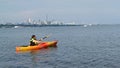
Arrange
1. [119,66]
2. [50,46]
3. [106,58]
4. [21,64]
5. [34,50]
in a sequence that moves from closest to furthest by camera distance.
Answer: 1. [119,66]
2. [21,64]
3. [106,58]
4. [34,50]
5. [50,46]

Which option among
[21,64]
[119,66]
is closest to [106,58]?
[119,66]

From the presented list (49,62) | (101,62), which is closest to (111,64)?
(101,62)

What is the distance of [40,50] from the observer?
3906cm

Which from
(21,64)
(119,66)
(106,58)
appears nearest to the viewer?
(119,66)

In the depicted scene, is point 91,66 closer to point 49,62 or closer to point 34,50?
point 49,62

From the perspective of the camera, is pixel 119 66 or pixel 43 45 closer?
pixel 119 66

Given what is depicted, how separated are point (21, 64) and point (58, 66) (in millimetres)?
3677

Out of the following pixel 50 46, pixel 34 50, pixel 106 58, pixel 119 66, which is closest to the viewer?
pixel 119 66

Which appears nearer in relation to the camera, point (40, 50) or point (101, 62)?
point (101, 62)

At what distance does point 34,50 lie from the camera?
127ft

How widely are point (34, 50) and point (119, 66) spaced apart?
16.1 meters

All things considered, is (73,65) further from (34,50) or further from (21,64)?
(34,50)

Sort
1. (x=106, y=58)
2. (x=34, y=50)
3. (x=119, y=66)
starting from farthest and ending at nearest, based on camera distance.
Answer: (x=34, y=50) → (x=106, y=58) → (x=119, y=66)

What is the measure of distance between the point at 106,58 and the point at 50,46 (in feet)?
42.8
